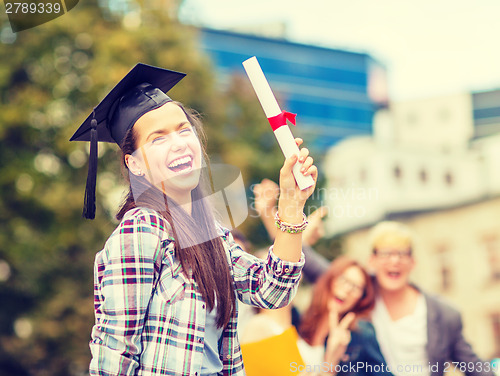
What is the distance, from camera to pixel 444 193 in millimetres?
8109

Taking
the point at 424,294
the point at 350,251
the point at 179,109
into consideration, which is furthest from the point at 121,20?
the point at 179,109

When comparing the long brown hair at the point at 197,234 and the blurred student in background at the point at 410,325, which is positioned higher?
the long brown hair at the point at 197,234

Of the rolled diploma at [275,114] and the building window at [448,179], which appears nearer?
the rolled diploma at [275,114]

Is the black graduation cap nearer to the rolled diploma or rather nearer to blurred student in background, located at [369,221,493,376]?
the rolled diploma

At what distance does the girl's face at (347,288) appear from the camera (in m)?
4.00

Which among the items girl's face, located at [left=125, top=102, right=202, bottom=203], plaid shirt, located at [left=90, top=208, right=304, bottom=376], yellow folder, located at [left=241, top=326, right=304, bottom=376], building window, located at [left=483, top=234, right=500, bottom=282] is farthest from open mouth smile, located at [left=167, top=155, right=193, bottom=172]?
building window, located at [left=483, top=234, right=500, bottom=282]

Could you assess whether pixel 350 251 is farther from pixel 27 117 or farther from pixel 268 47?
pixel 268 47

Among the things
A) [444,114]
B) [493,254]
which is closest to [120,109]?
[493,254]

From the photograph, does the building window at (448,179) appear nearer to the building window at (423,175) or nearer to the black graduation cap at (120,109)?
the building window at (423,175)

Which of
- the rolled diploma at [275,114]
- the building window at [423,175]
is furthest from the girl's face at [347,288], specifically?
the building window at [423,175]

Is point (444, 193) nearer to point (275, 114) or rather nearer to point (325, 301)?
point (325, 301)

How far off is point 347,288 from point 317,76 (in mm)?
29950

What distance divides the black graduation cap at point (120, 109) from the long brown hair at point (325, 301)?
7.67 ft

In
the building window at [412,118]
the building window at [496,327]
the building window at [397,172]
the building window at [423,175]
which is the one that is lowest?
the building window at [496,327]
